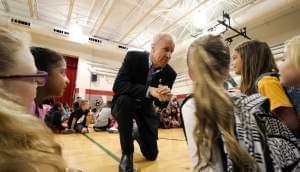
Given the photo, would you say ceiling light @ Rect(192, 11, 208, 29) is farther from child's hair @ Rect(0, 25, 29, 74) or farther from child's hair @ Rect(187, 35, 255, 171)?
child's hair @ Rect(0, 25, 29, 74)

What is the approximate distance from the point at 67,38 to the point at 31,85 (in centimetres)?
678

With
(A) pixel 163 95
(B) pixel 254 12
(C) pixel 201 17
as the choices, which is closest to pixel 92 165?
(A) pixel 163 95

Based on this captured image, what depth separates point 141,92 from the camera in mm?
1318

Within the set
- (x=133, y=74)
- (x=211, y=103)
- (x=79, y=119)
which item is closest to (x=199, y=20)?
(x=79, y=119)

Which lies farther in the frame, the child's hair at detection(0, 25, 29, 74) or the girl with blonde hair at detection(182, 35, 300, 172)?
the girl with blonde hair at detection(182, 35, 300, 172)

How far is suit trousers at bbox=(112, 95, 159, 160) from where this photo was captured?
129 centimetres

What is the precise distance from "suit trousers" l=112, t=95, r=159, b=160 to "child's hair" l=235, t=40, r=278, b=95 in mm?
722

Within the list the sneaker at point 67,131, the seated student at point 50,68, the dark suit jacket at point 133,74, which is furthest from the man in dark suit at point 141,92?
the sneaker at point 67,131

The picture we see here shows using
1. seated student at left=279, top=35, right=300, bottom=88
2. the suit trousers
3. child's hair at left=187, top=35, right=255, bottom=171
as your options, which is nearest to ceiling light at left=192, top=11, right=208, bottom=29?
the suit trousers

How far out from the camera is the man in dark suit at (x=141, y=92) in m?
1.29

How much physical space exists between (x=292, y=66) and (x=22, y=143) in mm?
957

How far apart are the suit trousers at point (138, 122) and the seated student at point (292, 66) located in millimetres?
886

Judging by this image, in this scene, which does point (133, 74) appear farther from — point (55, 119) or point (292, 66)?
point (55, 119)

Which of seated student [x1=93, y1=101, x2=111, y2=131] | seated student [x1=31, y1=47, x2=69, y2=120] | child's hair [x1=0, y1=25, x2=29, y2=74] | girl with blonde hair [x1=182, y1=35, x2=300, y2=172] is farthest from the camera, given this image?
seated student [x1=93, y1=101, x2=111, y2=131]
